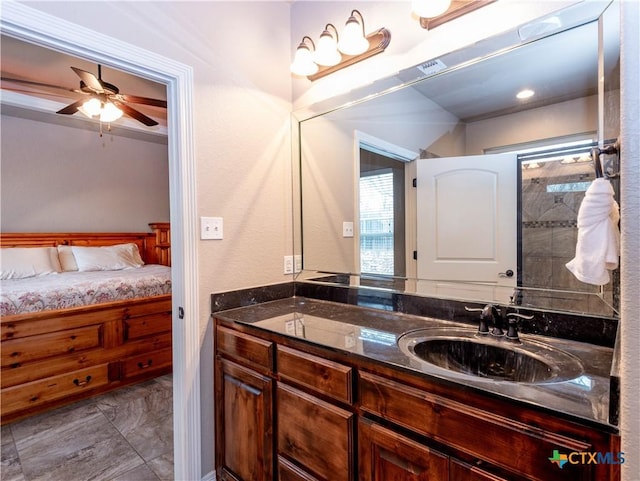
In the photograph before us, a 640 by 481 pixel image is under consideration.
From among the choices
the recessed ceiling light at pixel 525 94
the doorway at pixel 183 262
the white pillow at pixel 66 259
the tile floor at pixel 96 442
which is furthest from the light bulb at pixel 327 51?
the white pillow at pixel 66 259

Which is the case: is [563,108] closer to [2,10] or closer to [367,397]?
[367,397]

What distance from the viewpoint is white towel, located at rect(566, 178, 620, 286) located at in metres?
0.80

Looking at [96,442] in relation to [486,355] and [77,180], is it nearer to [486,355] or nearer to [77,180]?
[486,355]

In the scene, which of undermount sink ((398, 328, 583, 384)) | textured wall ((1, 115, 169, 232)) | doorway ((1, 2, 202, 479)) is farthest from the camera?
textured wall ((1, 115, 169, 232))

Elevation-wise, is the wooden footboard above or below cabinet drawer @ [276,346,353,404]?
below

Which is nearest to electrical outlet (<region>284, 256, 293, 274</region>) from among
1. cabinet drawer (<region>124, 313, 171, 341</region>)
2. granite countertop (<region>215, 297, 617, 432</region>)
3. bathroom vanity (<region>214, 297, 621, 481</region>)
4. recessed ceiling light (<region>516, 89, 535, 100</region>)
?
granite countertop (<region>215, 297, 617, 432</region>)

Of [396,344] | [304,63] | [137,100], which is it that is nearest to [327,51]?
[304,63]

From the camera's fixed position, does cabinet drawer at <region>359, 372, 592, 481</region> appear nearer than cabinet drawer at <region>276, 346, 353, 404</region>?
Yes

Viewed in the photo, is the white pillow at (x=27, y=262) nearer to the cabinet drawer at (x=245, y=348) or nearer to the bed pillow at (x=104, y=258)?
the bed pillow at (x=104, y=258)

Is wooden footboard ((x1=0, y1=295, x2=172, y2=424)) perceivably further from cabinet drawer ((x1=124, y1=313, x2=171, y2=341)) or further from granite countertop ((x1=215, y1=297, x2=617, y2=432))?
granite countertop ((x1=215, y1=297, x2=617, y2=432))

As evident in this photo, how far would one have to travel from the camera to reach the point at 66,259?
3670 millimetres

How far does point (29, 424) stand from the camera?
86.1 inches

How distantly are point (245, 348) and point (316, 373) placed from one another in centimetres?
43

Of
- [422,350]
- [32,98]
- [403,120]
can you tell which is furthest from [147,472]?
[32,98]
